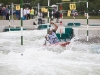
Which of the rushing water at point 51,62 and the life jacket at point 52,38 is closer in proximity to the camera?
the rushing water at point 51,62

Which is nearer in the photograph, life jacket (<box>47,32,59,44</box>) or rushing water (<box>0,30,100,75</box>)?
rushing water (<box>0,30,100,75</box>)

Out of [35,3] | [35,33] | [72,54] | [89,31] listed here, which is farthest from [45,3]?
[72,54]

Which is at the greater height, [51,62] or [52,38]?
[52,38]

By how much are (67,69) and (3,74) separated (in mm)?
1738

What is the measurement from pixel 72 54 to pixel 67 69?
2496 millimetres

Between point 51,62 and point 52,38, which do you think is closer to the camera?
point 51,62

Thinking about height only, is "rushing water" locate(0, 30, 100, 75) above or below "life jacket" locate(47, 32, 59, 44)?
below

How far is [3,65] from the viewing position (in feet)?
30.2

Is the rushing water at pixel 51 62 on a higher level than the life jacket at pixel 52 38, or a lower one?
lower

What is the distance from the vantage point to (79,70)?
850 centimetres

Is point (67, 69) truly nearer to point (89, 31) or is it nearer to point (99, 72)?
point (99, 72)

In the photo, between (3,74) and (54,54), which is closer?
(3,74)

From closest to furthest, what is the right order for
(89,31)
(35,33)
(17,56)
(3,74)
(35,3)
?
(3,74), (17,56), (89,31), (35,33), (35,3)

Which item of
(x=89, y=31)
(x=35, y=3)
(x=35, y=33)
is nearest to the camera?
(x=89, y=31)
